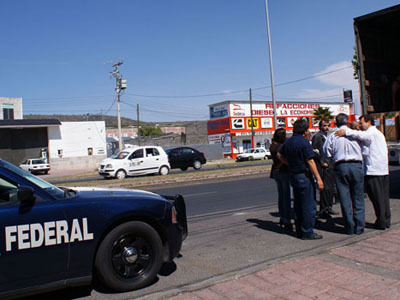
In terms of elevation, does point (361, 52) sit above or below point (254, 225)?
above

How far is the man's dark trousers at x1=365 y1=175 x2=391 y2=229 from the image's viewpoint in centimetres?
601

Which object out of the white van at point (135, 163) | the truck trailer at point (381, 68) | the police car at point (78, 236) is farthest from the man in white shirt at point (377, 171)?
the white van at point (135, 163)

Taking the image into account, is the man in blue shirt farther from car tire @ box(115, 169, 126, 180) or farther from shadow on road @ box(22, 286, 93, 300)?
car tire @ box(115, 169, 126, 180)

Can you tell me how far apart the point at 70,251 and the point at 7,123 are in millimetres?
43864

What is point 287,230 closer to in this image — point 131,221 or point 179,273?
point 179,273

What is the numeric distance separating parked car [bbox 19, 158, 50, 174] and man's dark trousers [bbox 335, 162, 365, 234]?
37.8 metres

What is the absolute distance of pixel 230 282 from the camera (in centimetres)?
413

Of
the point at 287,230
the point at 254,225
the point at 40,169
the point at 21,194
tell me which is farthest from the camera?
the point at 40,169

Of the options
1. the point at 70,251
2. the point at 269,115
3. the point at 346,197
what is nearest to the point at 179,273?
the point at 70,251

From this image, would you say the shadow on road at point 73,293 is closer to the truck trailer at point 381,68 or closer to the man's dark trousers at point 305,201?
the man's dark trousers at point 305,201

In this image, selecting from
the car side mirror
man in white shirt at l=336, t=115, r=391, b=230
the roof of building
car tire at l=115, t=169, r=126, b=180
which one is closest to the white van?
car tire at l=115, t=169, r=126, b=180

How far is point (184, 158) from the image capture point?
2839cm

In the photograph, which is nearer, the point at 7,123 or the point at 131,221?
the point at 131,221

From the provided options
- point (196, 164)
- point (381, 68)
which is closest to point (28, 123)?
point (196, 164)
